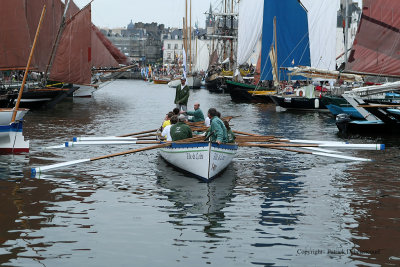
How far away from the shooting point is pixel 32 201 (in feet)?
60.1

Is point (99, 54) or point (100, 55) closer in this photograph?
point (99, 54)

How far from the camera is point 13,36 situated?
3909 cm

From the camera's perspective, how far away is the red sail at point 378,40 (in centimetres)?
3481

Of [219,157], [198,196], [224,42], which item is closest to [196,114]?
[219,157]

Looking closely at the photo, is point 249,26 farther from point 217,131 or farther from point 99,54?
point 217,131

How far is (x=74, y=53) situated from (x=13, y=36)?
21128 mm

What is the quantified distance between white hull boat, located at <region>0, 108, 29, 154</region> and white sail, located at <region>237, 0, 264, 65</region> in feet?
176

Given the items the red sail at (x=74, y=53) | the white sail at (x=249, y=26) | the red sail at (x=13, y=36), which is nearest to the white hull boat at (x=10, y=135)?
the red sail at (x=13, y=36)

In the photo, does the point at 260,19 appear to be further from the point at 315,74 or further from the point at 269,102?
the point at 315,74

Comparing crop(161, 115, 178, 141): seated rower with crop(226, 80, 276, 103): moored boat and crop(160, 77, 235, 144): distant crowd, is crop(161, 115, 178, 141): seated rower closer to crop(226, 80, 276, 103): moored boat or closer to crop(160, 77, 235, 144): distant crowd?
crop(160, 77, 235, 144): distant crowd

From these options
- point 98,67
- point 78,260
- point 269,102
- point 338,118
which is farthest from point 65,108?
point 78,260

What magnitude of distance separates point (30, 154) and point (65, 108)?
35.1 meters

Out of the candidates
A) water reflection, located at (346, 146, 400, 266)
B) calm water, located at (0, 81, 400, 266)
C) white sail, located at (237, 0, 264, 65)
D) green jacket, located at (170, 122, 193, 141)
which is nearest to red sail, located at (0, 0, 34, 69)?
calm water, located at (0, 81, 400, 266)

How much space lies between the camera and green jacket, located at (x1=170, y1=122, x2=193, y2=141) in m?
23.1
